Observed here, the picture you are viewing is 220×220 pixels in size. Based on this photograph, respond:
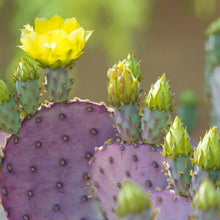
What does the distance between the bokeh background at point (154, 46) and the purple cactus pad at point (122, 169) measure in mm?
4076

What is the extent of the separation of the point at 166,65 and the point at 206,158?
459cm

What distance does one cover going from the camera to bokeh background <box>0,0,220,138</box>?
566cm

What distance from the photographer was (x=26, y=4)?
5383mm

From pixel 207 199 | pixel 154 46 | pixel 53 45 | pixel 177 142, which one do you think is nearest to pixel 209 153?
pixel 177 142

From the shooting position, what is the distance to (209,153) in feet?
3.69

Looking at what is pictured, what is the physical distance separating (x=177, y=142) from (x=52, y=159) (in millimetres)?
390

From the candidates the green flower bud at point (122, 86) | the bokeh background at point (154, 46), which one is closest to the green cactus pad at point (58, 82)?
the green flower bud at point (122, 86)

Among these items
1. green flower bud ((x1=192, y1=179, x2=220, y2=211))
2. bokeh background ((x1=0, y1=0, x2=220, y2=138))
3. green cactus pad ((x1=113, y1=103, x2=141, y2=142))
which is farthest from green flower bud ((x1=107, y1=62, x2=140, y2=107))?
bokeh background ((x1=0, y1=0, x2=220, y2=138))

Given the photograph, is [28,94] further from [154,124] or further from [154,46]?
[154,46]

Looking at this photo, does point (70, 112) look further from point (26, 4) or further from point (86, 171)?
point (26, 4)

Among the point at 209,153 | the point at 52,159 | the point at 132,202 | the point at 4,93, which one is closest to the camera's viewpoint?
the point at 132,202

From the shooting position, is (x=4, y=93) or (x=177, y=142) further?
(x=4, y=93)

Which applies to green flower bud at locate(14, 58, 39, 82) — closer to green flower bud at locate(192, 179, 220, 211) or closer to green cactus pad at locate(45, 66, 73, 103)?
green cactus pad at locate(45, 66, 73, 103)

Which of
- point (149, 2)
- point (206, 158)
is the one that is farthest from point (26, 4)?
point (206, 158)
